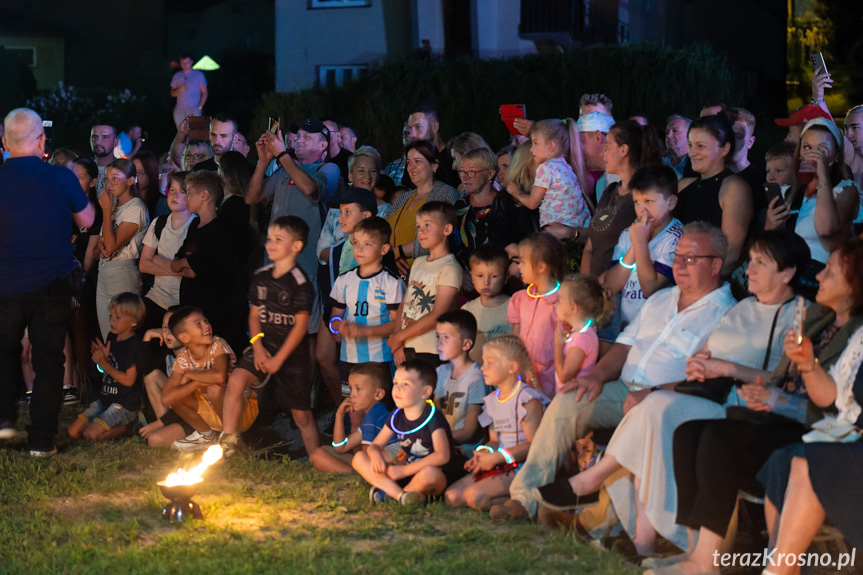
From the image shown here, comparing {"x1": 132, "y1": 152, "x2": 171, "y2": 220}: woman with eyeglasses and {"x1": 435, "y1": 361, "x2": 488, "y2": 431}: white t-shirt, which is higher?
{"x1": 132, "y1": 152, "x2": 171, "y2": 220}: woman with eyeglasses

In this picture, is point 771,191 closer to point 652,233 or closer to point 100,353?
point 652,233

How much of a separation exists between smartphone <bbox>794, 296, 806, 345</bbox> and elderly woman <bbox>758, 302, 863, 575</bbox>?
2cm

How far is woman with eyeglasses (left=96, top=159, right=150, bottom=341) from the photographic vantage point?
27.4ft

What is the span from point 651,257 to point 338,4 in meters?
18.9

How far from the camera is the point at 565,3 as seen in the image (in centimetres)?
2080

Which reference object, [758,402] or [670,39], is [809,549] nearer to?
[758,402]

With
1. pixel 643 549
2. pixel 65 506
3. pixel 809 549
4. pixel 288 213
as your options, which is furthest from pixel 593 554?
pixel 288 213

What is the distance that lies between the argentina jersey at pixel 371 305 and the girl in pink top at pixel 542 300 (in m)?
1.04

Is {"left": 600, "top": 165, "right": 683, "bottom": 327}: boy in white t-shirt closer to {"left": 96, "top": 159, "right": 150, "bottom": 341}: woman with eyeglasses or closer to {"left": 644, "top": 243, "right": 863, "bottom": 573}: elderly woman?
{"left": 644, "top": 243, "right": 863, "bottom": 573}: elderly woman

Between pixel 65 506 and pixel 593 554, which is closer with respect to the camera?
pixel 593 554

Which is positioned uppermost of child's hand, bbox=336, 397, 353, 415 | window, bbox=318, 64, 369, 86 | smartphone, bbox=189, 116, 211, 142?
window, bbox=318, 64, 369, 86

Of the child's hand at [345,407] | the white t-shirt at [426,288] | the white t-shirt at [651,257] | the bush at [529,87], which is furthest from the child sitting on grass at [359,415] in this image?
the bush at [529,87]

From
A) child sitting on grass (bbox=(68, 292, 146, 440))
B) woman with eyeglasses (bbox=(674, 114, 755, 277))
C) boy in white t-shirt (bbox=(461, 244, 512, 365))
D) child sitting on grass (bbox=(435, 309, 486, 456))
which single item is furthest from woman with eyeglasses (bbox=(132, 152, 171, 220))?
woman with eyeglasses (bbox=(674, 114, 755, 277))

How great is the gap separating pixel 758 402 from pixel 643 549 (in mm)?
908
